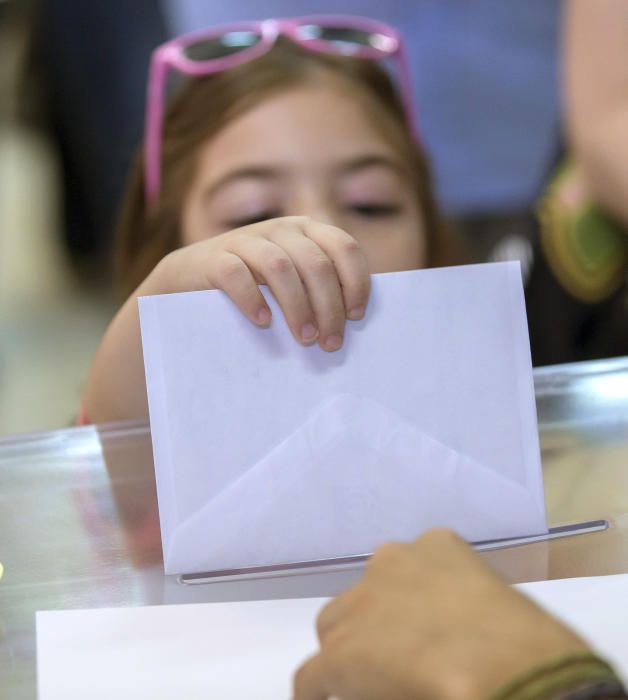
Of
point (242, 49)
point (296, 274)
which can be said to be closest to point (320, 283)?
point (296, 274)

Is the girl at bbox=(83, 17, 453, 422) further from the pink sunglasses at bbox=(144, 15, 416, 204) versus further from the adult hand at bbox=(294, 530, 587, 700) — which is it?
the adult hand at bbox=(294, 530, 587, 700)

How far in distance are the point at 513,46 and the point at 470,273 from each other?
4.61 ft

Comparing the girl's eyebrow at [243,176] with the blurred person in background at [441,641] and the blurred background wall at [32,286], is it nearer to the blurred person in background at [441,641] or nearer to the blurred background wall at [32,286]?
the blurred person in background at [441,641]

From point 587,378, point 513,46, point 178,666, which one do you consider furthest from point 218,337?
point 513,46

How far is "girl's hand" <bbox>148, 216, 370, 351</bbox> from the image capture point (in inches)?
18.1

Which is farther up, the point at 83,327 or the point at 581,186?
the point at 581,186

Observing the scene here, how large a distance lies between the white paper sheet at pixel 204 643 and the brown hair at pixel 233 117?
0.47 meters

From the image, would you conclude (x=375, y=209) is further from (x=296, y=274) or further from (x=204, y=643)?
(x=204, y=643)

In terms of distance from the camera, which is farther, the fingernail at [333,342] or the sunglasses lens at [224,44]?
the sunglasses lens at [224,44]

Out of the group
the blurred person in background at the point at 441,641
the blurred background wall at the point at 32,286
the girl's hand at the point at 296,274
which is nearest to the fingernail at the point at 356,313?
the girl's hand at the point at 296,274

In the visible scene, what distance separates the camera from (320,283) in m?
0.47

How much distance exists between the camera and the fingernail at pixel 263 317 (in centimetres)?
45

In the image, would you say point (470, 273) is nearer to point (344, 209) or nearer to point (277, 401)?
point (277, 401)

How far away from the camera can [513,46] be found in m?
1.74
